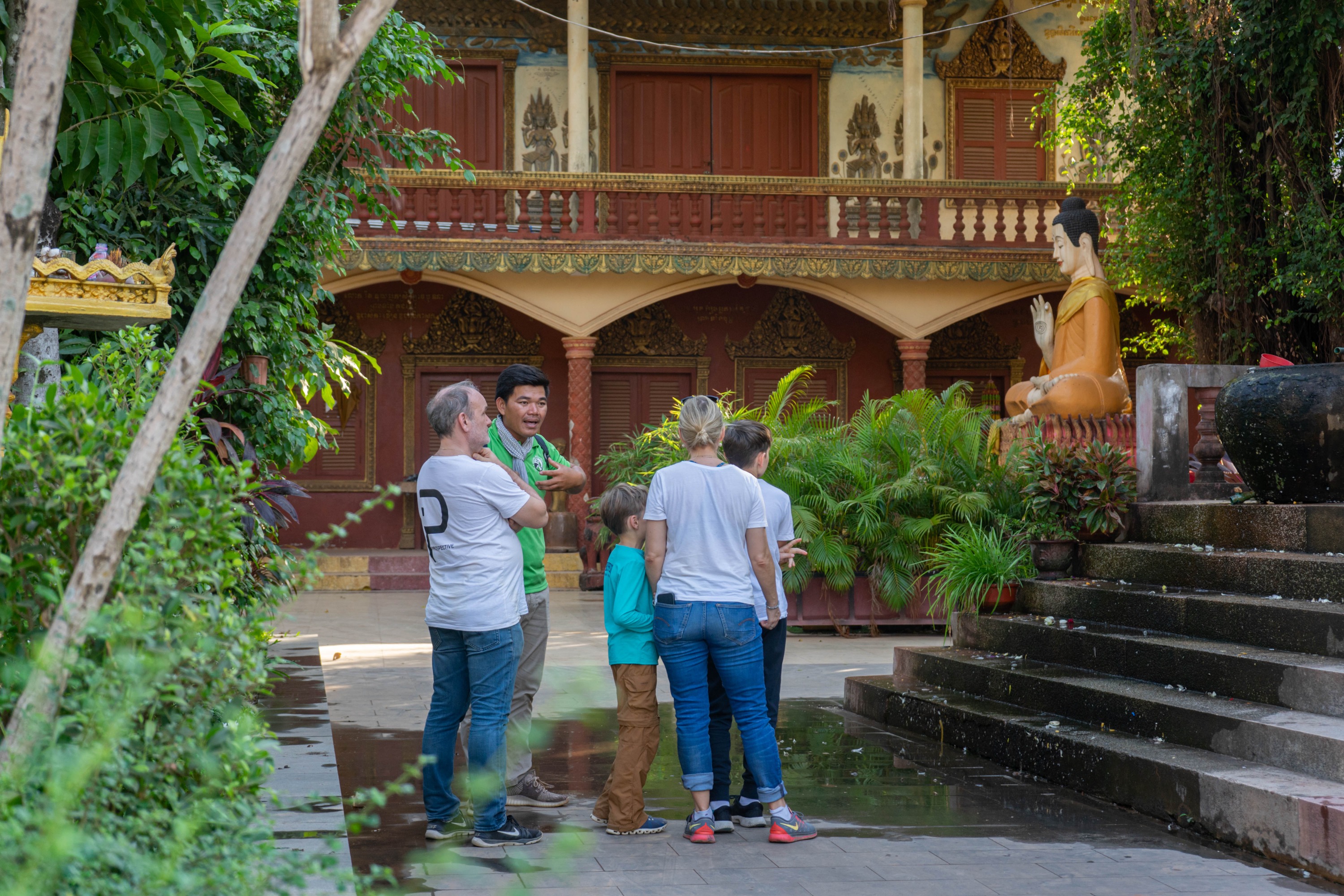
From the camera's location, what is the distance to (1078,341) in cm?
959

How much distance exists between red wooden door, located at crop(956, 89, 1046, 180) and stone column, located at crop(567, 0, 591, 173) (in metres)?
5.02

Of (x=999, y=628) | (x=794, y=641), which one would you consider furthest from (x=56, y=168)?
(x=794, y=641)

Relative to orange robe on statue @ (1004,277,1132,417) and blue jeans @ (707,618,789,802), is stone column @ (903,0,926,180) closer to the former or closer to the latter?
orange robe on statue @ (1004,277,1132,417)

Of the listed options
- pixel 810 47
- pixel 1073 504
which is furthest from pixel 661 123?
pixel 1073 504

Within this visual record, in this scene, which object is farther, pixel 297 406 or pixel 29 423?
pixel 297 406

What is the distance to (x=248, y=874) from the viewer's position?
221 centimetres

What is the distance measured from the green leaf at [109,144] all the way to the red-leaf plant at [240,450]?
5.88 feet

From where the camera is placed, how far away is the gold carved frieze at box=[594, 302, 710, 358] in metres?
17.4

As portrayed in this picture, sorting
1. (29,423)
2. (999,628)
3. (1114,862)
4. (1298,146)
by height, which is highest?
(1298,146)

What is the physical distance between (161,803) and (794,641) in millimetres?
8569

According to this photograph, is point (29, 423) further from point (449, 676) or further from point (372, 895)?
point (449, 676)

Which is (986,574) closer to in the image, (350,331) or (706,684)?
(706,684)

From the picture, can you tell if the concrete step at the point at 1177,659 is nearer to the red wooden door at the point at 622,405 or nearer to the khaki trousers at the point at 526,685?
the khaki trousers at the point at 526,685

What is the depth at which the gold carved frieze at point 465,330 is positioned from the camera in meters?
17.0
